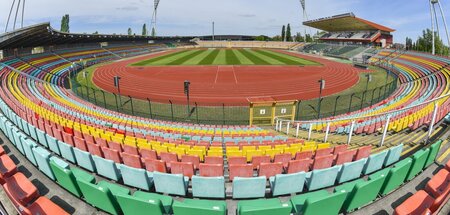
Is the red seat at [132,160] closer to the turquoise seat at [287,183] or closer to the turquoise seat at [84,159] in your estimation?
the turquoise seat at [84,159]

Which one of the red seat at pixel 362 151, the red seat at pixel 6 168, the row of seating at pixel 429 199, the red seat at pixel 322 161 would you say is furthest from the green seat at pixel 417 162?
the red seat at pixel 6 168

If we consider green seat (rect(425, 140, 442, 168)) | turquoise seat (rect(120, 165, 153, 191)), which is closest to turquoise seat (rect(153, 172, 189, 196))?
turquoise seat (rect(120, 165, 153, 191))

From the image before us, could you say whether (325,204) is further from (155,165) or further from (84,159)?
(84,159)

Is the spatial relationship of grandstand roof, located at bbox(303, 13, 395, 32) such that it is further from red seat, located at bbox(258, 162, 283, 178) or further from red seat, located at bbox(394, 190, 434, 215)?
red seat, located at bbox(394, 190, 434, 215)

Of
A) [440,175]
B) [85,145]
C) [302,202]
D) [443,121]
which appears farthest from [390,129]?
[85,145]

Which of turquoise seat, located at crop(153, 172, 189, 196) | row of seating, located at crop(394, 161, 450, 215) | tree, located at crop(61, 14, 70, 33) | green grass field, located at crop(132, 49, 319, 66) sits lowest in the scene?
turquoise seat, located at crop(153, 172, 189, 196)

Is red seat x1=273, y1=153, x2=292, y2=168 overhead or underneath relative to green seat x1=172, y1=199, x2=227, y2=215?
underneath

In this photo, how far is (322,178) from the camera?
546 cm

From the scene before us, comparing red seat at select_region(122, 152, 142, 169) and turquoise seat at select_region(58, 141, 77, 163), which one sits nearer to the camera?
red seat at select_region(122, 152, 142, 169)

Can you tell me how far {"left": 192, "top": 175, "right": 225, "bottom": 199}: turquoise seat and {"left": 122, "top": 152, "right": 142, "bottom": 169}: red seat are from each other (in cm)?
211

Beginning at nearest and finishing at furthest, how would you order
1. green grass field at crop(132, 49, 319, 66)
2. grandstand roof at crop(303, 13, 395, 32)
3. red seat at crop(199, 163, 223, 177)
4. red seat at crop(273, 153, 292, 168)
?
1. red seat at crop(199, 163, 223, 177)
2. red seat at crop(273, 153, 292, 168)
3. green grass field at crop(132, 49, 319, 66)
4. grandstand roof at crop(303, 13, 395, 32)

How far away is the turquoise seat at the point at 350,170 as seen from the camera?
18.5ft

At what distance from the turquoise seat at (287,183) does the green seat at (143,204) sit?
2414 mm

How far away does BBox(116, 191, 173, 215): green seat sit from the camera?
402 centimetres
